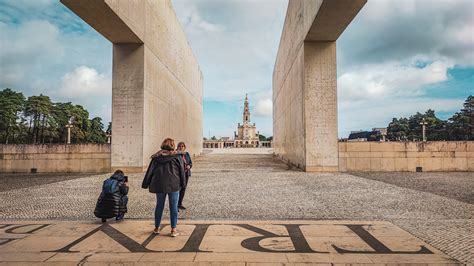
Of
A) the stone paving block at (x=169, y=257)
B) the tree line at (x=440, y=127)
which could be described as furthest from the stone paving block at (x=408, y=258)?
the tree line at (x=440, y=127)

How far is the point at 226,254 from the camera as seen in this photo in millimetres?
3936

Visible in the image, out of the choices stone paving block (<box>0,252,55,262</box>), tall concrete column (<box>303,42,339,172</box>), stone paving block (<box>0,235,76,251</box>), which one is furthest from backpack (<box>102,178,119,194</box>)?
tall concrete column (<box>303,42,339,172</box>)

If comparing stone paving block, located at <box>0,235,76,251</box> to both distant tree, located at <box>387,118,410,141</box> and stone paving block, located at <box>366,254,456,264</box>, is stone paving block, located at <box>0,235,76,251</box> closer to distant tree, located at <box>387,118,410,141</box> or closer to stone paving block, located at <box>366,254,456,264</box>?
stone paving block, located at <box>366,254,456,264</box>

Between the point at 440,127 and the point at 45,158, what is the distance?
62.9 meters

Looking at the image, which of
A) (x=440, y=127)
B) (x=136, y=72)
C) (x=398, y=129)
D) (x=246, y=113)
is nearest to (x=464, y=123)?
(x=440, y=127)

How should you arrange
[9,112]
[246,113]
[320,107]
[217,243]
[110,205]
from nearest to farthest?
[217,243] → [110,205] → [320,107] → [9,112] → [246,113]

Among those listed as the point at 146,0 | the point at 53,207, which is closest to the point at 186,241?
the point at 53,207

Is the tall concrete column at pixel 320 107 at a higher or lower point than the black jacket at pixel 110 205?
higher

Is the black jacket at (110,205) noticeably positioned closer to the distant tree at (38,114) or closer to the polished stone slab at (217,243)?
the polished stone slab at (217,243)

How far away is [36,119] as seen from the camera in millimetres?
45438

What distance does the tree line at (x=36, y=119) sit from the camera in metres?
39.4

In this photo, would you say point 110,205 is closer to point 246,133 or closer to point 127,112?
point 127,112

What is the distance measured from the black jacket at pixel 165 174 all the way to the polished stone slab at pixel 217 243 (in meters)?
0.74

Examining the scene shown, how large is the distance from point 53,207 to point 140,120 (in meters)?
7.14
